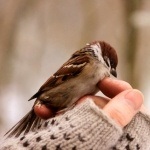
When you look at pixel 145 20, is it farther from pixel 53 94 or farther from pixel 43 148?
pixel 43 148

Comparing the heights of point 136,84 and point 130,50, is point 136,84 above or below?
below

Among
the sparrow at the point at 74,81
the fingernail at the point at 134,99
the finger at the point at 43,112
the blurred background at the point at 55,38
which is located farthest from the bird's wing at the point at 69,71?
the blurred background at the point at 55,38

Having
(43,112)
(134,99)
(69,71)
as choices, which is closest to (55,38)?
(69,71)

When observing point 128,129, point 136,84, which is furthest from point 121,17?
point 128,129

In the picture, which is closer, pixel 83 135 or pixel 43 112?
pixel 83 135

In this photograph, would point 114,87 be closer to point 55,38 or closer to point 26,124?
point 26,124
